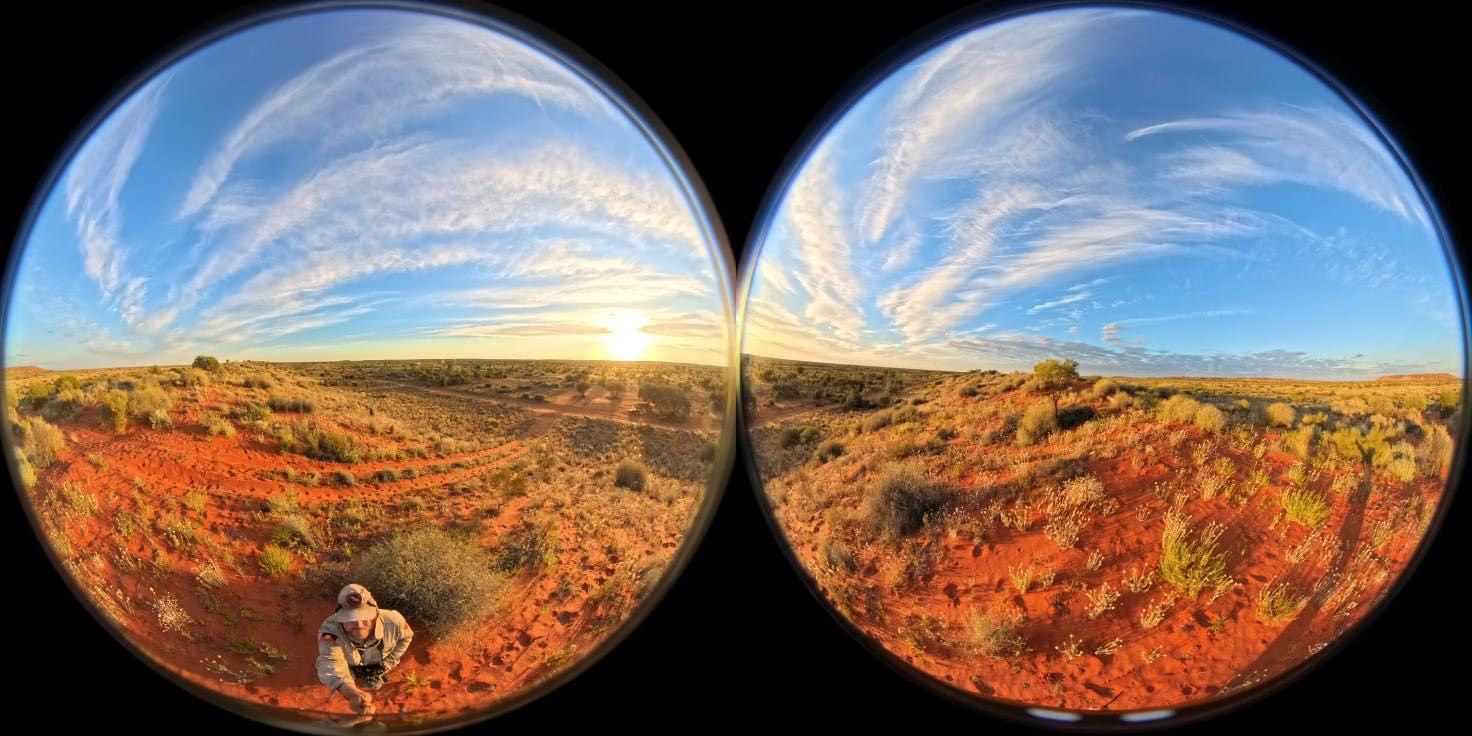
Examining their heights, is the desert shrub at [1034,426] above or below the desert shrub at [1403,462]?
above

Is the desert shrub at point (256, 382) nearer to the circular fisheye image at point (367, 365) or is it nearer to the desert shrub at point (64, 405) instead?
the circular fisheye image at point (367, 365)

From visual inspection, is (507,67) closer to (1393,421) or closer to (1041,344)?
(1041,344)

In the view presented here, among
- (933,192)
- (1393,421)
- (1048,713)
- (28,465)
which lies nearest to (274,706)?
(28,465)

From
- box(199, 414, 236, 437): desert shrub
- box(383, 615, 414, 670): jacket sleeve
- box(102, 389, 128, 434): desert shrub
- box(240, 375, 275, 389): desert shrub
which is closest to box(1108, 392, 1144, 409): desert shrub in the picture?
box(383, 615, 414, 670): jacket sleeve

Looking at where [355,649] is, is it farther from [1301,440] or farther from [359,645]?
[1301,440]

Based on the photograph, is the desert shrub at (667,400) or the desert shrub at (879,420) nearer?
the desert shrub at (667,400)

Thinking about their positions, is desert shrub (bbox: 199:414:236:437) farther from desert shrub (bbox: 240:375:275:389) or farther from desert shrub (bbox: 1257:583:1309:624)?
desert shrub (bbox: 1257:583:1309:624)

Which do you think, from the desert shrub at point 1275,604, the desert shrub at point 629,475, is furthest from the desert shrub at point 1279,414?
the desert shrub at point 629,475
